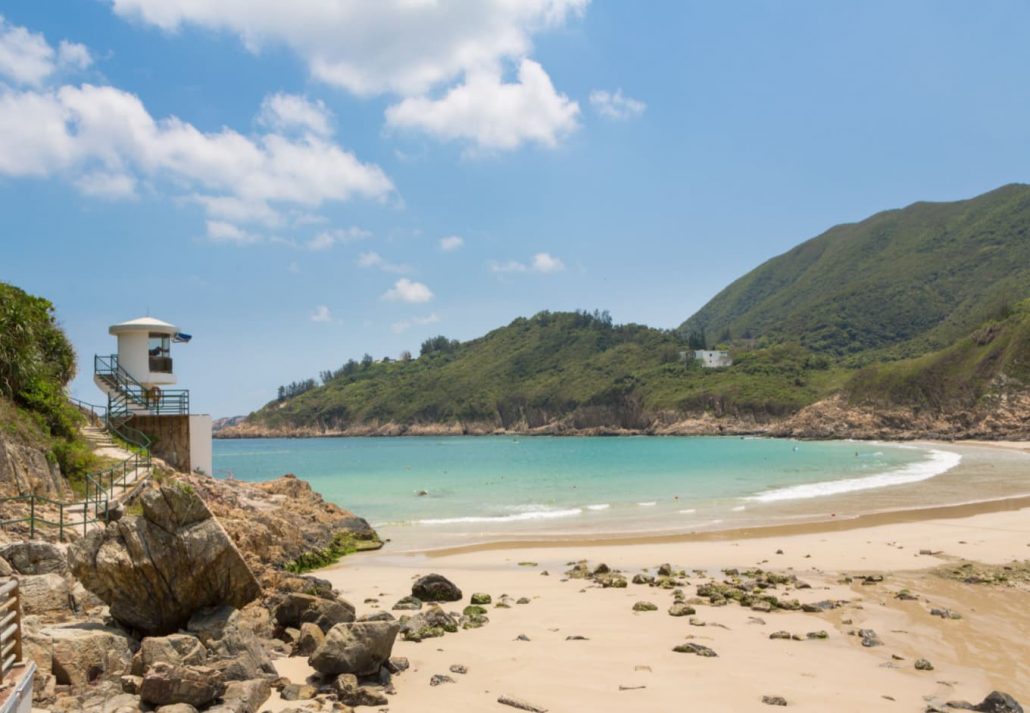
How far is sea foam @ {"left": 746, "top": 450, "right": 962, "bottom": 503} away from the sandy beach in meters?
11.8

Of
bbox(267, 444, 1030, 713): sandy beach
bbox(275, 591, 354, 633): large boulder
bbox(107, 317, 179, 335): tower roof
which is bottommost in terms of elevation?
bbox(267, 444, 1030, 713): sandy beach

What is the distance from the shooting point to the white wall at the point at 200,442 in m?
21.6

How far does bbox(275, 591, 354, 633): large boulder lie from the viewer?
9.27 meters

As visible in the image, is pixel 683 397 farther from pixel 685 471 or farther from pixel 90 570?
pixel 90 570

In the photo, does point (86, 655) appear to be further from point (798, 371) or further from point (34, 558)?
point (798, 371)

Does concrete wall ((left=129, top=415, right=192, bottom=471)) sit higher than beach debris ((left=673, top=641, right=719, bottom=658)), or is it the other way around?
concrete wall ((left=129, top=415, right=192, bottom=471))

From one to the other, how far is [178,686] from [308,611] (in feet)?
10.4

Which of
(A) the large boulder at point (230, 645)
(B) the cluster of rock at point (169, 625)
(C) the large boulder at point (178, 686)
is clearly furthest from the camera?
(A) the large boulder at point (230, 645)

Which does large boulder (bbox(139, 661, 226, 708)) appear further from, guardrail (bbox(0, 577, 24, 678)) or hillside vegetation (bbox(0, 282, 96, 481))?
hillside vegetation (bbox(0, 282, 96, 481))

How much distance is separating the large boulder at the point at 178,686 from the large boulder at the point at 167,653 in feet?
1.61

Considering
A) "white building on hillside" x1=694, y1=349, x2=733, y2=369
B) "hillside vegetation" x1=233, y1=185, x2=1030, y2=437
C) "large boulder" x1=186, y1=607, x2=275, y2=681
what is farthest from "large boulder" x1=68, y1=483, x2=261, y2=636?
"white building on hillside" x1=694, y1=349, x2=733, y2=369

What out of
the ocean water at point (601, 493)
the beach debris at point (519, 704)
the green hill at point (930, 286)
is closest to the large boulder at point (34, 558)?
the beach debris at point (519, 704)

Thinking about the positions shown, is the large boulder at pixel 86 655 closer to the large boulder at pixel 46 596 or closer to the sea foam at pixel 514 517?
the large boulder at pixel 46 596

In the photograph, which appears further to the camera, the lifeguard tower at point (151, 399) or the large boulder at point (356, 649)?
the lifeguard tower at point (151, 399)
